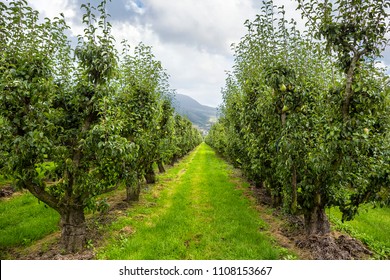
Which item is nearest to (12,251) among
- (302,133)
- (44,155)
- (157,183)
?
(44,155)

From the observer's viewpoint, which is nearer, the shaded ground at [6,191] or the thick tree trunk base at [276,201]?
the thick tree trunk base at [276,201]

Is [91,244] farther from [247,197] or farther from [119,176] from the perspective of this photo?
[247,197]

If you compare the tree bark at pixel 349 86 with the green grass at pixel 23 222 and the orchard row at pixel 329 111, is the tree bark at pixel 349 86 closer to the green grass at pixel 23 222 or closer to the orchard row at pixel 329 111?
the orchard row at pixel 329 111

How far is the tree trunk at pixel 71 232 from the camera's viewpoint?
25.8 ft

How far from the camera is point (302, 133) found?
7316 mm

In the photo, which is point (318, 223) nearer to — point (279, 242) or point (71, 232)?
point (279, 242)

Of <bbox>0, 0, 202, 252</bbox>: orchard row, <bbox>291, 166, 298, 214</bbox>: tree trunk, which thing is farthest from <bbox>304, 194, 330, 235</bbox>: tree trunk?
<bbox>0, 0, 202, 252</bbox>: orchard row

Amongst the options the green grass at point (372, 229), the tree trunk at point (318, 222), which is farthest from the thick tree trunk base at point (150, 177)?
the tree trunk at point (318, 222)

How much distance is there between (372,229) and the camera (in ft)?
34.6

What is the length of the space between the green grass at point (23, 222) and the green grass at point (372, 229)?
11546mm

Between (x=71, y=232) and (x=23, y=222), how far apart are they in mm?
4220

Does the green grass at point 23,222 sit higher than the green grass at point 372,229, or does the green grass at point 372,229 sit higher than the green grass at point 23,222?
the green grass at point 372,229

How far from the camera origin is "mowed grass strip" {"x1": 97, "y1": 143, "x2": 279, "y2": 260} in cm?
787

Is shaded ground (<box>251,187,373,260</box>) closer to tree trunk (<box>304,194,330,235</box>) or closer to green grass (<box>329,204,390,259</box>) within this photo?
tree trunk (<box>304,194,330,235</box>)
